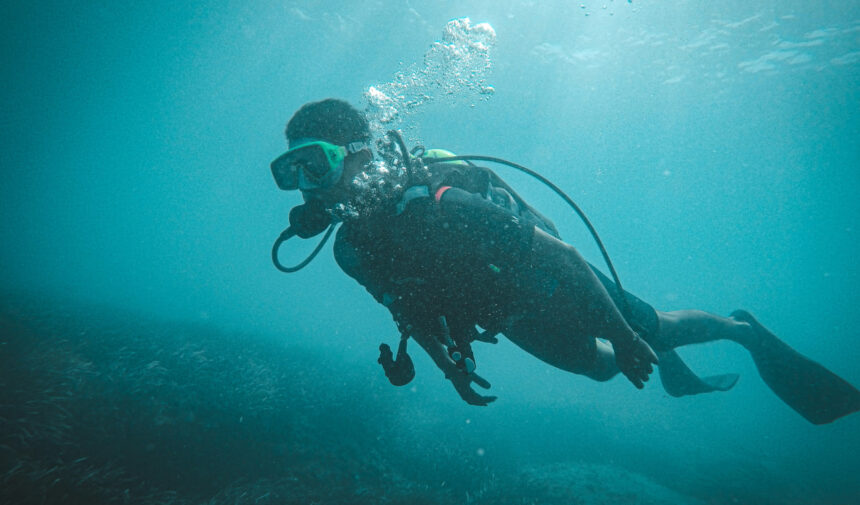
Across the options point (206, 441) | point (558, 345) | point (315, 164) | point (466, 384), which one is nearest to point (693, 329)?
point (558, 345)

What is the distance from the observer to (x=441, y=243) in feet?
7.80

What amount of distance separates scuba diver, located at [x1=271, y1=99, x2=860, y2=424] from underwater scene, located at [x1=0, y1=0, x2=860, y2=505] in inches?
0.9

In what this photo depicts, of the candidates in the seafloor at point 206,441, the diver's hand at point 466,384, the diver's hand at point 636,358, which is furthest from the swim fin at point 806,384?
the seafloor at point 206,441

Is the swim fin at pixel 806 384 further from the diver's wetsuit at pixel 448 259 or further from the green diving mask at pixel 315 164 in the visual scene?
the green diving mask at pixel 315 164

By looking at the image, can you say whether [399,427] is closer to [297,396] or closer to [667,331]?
[297,396]

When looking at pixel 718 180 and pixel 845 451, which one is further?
pixel 718 180

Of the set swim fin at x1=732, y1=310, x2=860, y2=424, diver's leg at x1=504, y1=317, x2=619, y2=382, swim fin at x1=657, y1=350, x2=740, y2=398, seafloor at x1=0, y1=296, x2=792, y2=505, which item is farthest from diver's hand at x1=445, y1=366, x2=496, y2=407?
seafloor at x1=0, y1=296, x2=792, y2=505

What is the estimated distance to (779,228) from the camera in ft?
195

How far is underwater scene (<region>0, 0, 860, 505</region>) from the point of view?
8.38 feet

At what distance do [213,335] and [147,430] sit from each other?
35.3 feet

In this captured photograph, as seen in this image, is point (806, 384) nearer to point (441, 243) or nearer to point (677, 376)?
point (677, 376)

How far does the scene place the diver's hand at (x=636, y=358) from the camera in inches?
80.0

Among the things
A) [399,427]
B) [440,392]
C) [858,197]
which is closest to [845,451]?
[440,392]

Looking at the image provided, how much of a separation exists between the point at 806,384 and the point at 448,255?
4.22 m
